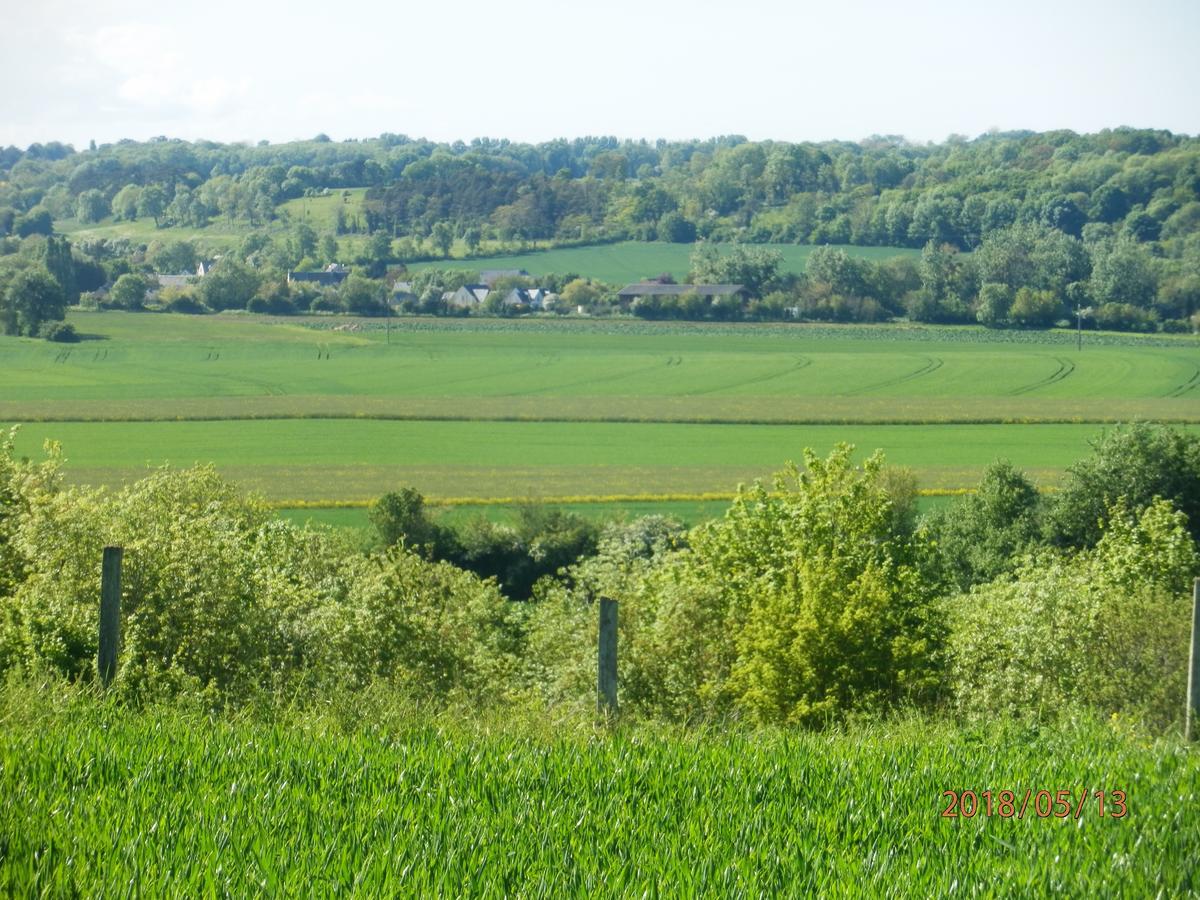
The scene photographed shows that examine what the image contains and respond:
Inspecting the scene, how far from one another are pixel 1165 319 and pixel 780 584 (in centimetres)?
8345

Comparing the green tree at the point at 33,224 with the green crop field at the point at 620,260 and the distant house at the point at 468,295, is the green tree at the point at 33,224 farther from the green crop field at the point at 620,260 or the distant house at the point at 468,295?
the distant house at the point at 468,295

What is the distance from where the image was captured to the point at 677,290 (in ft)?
362

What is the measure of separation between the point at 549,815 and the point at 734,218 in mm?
149196

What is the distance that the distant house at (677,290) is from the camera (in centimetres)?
10794

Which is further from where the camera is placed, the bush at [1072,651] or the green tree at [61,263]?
the green tree at [61,263]

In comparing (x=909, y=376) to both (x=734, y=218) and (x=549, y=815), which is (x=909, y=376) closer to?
(x=734, y=218)

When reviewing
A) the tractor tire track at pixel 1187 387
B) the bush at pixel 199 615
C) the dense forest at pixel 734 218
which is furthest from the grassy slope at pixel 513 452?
the dense forest at pixel 734 218

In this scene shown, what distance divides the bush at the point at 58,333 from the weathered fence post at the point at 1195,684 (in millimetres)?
83283

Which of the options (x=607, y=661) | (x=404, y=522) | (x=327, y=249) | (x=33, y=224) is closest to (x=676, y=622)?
(x=607, y=661)

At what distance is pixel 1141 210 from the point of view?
11888 centimetres

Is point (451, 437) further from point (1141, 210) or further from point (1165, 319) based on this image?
point (1141, 210)

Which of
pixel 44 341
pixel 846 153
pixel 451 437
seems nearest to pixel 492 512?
pixel 451 437

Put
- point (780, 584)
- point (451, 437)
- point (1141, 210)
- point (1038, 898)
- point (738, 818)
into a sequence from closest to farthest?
1. point (1038, 898)
2. point (738, 818)
3. point (780, 584)
4. point (451, 437)
5. point (1141, 210)

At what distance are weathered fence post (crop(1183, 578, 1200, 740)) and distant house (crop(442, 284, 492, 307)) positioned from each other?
9912 centimetres
